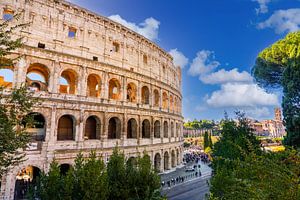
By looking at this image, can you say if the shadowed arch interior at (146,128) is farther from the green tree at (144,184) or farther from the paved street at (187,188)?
the green tree at (144,184)

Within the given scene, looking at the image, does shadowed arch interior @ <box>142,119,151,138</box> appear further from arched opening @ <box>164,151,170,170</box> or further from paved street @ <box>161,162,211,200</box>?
paved street @ <box>161,162,211,200</box>

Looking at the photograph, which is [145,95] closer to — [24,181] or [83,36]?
[83,36]

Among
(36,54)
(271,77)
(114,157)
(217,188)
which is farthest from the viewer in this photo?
(271,77)

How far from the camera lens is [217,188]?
34.6ft

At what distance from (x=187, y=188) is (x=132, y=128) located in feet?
27.8

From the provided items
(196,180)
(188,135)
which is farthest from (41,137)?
(188,135)

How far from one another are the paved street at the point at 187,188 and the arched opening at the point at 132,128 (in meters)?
6.22

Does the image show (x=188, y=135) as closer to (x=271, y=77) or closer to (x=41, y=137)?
(x=271, y=77)

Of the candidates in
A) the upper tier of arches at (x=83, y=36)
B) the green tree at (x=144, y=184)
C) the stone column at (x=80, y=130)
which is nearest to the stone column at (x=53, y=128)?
the stone column at (x=80, y=130)

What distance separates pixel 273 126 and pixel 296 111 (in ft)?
336

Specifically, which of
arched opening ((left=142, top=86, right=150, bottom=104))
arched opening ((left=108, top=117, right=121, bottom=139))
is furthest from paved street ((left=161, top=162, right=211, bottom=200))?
arched opening ((left=142, top=86, right=150, bottom=104))

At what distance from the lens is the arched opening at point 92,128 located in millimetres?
19578

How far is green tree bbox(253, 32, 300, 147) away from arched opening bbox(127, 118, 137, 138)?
14.9 meters

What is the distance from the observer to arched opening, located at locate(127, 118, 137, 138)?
22938mm
